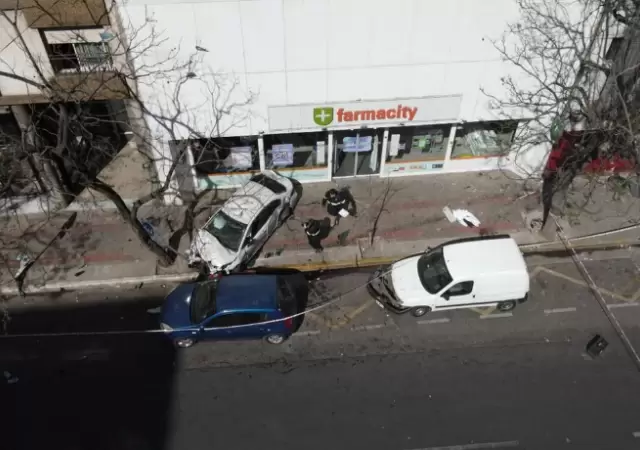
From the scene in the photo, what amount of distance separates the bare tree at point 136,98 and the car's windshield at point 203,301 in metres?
2.29

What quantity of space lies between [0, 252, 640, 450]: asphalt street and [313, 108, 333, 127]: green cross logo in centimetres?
538

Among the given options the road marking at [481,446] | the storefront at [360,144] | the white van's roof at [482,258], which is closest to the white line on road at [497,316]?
the white van's roof at [482,258]

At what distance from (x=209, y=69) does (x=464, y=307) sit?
10425 millimetres

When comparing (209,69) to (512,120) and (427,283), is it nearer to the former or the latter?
(427,283)

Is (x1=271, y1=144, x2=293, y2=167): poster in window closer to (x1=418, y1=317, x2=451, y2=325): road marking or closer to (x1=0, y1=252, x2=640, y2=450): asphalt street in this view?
(x1=0, y1=252, x2=640, y2=450): asphalt street

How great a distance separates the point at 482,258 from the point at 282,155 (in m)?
7.92

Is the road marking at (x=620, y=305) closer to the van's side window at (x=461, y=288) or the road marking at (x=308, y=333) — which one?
the van's side window at (x=461, y=288)

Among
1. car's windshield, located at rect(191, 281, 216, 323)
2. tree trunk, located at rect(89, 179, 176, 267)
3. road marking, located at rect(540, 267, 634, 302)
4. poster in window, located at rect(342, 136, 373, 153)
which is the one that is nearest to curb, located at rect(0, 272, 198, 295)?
tree trunk, located at rect(89, 179, 176, 267)

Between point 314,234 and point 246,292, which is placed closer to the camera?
point 246,292

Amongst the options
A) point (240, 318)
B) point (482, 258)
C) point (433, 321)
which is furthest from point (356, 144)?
point (240, 318)

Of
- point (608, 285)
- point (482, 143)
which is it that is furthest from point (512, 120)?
point (608, 285)

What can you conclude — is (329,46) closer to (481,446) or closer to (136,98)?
(136,98)

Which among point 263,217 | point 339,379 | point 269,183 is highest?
point 269,183

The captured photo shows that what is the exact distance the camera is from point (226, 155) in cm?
1900
